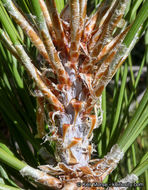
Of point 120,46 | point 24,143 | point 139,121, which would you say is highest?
point 120,46

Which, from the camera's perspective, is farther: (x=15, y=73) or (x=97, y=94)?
(x=15, y=73)

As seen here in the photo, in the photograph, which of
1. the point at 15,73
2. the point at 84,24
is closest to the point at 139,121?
the point at 84,24

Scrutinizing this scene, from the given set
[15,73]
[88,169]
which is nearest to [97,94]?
[88,169]

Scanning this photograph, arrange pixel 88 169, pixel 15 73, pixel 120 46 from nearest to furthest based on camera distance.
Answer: pixel 120 46, pixel 88 169, pixel 15 73

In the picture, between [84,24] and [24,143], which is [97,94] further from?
[24,143]

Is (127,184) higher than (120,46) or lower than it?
lower

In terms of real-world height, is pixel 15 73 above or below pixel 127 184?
Answer: above

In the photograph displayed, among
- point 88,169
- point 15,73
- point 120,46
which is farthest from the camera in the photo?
point 15,73

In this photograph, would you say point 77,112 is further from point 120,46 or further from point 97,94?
point 120,46

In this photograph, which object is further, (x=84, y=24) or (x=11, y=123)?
(x=11, y=123)
